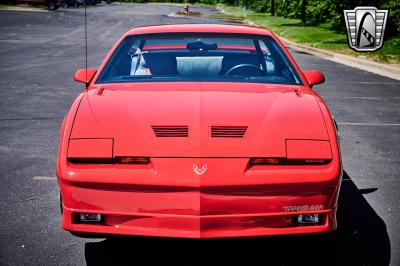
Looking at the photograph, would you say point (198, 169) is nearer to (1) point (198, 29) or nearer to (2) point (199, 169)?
(2) point (199, 169)

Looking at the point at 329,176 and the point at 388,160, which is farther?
the point at 388,160

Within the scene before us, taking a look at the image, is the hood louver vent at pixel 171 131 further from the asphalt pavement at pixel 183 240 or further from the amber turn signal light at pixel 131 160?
the asphalt pavement at pixel 183 240

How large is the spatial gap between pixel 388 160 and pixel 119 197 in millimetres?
4024

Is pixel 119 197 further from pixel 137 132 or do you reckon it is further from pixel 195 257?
pixel 195 257

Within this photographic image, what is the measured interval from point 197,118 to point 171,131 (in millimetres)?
201

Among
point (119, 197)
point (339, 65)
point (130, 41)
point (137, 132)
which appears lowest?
point (339, 65)

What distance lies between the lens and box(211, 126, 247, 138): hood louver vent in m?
2.96

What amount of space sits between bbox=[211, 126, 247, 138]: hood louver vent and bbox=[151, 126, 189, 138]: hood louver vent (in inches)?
6.6

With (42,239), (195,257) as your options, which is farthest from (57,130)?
(195,257)

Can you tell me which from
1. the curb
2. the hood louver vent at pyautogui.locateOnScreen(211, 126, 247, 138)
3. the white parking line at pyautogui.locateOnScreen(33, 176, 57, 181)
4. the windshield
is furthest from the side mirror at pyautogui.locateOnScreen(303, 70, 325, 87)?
the curb

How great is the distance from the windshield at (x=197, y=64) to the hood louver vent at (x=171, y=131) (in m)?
0.96

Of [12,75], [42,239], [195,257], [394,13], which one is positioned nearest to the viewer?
[195,257]

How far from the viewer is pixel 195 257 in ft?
11.0

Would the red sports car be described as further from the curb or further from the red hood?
the curb
